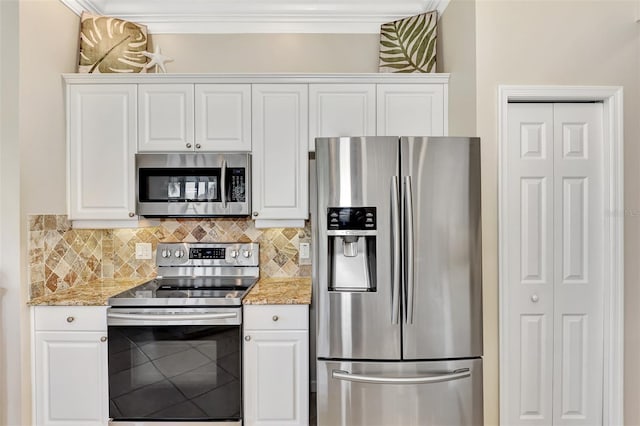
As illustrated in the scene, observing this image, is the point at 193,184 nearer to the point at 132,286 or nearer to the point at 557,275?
the point at 132,286

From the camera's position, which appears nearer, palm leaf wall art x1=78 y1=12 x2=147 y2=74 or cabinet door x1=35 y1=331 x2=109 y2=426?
cabinet door x1=35 y1=331 x2=109 y2=426

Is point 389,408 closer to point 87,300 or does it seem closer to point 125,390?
point 125,390

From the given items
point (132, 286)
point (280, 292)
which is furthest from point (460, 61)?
point (132, 286)

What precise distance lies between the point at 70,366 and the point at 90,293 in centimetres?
42

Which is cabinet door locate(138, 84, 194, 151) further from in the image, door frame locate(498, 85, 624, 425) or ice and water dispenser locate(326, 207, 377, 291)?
door frame locate(498, 85, 624, 425)

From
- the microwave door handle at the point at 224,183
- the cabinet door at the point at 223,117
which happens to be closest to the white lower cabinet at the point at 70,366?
the microwave door handle at the point at 224,183

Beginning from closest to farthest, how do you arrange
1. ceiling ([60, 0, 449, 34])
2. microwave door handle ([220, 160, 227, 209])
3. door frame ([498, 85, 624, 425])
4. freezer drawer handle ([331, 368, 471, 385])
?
freezer drawer handle ([331, 368, 471, 385])
door frame ([498, 85, 624, 425])
microwave door handle ([220, 160, 227, 209])
ceiling ([60, 0, 449, 34])

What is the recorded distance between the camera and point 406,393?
2.02 meters

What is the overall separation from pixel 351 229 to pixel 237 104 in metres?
1.17

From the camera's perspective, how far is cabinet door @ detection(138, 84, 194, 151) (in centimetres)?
255

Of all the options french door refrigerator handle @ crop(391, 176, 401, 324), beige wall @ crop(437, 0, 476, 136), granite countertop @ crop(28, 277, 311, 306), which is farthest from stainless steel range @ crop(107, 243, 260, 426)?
beige wall @ crop(437, 0, 476, 136)

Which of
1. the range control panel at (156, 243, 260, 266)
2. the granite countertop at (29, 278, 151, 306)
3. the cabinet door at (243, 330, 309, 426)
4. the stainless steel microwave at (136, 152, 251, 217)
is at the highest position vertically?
the stainless steel microwave at (136, 152, 251, 217)

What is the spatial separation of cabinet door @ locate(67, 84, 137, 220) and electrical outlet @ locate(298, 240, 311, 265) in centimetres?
116

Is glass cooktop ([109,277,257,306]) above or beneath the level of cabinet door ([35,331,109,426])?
above
